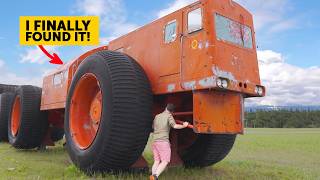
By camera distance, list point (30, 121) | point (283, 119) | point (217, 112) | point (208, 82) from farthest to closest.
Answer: point (283, 119) < point (30, 121) < point (217, 112) < point (208, 82)

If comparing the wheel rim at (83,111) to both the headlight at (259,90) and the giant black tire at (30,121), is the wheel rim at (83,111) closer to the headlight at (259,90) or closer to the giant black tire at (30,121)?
the headlight at (259,90)

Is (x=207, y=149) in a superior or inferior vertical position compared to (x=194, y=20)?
inferior

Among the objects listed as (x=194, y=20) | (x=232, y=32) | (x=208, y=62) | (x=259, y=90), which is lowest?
(x=259, y=90)

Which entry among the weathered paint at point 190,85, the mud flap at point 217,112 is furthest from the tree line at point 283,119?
the weathered paint at point 190,85

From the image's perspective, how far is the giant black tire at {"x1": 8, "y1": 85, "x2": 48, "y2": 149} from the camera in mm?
11445

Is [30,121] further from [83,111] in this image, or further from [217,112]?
[217,112]

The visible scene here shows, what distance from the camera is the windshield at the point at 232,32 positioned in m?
6.59

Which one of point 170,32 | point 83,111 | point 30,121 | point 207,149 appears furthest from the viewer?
point 30,121

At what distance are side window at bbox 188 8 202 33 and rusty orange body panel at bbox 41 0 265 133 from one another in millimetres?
33

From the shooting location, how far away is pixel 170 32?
7051 millimetres

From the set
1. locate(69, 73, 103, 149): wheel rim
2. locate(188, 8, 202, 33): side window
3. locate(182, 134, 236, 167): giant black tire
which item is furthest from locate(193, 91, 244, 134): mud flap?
locate(69, 73, 103, 149): wheel rim

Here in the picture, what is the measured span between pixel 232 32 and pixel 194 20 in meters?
0.65

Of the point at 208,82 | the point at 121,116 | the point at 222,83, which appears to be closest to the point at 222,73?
the point at 222,83

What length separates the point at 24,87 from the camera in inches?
472
